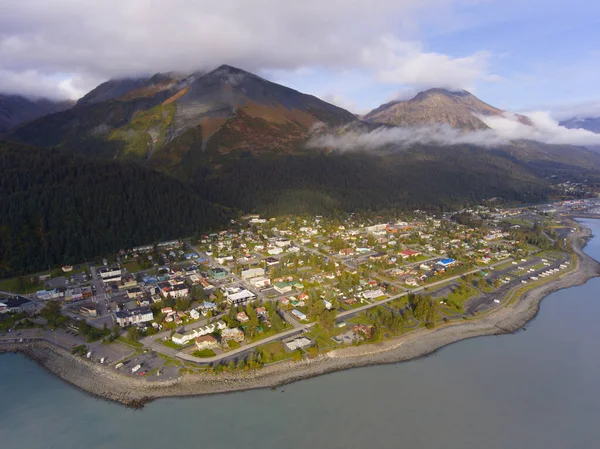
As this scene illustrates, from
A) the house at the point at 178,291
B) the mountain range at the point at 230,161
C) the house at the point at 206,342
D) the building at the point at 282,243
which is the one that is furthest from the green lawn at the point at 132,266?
the house at the point at 206,342

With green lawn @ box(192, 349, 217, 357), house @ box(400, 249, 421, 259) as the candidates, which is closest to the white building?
green lawn @ box(192, 349, 217, 357)

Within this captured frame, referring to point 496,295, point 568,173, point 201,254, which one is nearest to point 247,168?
point 201,254

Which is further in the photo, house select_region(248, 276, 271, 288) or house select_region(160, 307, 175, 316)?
house select_region(248, 276, 271, 288)

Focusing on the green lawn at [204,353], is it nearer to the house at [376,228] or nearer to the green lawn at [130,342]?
the green lawn at [130,342]

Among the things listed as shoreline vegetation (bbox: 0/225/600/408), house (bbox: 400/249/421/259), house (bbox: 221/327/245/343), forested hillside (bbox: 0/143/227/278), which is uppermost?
forested hillside (bbox: 0/143/227/278)

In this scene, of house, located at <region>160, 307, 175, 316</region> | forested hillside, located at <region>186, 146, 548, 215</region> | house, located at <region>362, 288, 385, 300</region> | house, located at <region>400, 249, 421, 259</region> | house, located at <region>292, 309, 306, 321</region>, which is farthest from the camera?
forested hillside, located at <region>186, 146, 548, 215</region>

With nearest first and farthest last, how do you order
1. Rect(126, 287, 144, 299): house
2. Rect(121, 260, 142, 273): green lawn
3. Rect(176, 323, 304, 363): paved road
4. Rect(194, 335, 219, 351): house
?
Rect(176, 323, 304, 363): paved road < Rect(194, 335, 219, 351): house < Rect(126, 287, 144, 299): house < Rect(121, 260, 142, 273): green lawn

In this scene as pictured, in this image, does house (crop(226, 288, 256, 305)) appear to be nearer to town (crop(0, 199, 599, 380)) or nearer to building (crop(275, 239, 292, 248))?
town (crop(0, 199, 599, 380))
